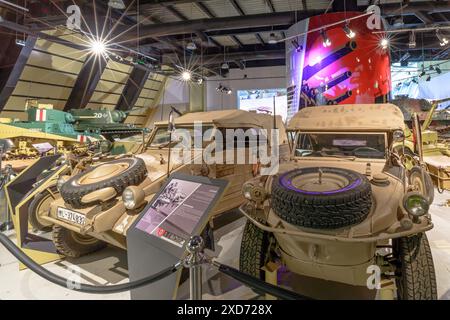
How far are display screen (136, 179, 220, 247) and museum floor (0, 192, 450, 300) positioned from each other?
0.77 m

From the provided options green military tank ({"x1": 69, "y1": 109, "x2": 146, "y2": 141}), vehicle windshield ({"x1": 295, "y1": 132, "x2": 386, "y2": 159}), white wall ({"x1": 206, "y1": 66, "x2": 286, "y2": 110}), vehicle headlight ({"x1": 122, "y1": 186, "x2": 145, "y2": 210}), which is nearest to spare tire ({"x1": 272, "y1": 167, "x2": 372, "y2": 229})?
vehicle windshield ({"x1": 295, "y1": 132, "x2": 386, "y2": 159})

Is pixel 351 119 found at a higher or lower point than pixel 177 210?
higher

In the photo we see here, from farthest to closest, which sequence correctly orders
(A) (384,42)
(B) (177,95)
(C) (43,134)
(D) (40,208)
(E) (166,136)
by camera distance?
(B) (177,95), (C) (43,134), (A) (384,42), (E) (166,136), (D) (40,208)

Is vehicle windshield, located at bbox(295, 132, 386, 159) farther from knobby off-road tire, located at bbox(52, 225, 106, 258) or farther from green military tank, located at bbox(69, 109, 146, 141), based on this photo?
green military tank, located at bbox(69, 109, 146, 141)

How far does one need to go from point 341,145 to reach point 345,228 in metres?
1.58

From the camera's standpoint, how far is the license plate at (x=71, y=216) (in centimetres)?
288

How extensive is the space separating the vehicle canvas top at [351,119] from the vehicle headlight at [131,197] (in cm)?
189

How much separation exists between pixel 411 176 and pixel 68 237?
12.3ft

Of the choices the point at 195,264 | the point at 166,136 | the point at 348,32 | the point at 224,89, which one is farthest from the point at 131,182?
the point at 224,89

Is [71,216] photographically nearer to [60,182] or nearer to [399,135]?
[60,182]

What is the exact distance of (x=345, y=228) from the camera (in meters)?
2.01

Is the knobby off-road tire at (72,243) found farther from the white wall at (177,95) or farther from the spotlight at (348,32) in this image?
the white wall at (177,95)

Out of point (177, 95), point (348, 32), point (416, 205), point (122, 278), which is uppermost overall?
point (177, 95)
